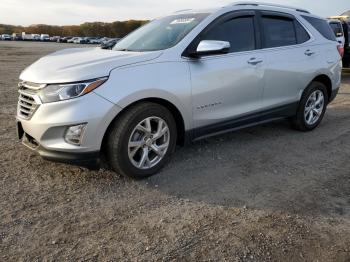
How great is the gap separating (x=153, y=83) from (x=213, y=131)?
1107mm

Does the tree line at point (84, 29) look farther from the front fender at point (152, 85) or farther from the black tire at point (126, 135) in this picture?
the black tire at point (126, 135)

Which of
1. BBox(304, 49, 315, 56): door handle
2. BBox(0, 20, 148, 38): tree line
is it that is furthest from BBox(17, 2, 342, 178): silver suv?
BBox(0, 20, 148, 38): tree line

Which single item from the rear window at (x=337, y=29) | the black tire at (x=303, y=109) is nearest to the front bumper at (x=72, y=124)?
the black tire at (x=303, y=109)

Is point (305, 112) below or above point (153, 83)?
below

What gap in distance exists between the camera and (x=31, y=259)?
9.24 feet

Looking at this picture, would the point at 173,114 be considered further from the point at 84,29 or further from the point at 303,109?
the point at 84,29

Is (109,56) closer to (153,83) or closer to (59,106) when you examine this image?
(153,83)

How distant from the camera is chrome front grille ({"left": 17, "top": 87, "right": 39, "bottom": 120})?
3.89m

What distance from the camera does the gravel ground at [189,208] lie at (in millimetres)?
2984

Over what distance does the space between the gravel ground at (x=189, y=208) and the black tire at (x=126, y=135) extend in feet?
0.46

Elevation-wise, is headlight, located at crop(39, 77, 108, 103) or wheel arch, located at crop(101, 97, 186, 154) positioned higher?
headlight, located at crop(39, 77, 108, 103)

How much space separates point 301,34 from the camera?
593cm

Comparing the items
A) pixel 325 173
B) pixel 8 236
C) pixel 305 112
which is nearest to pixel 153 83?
pixel 8 236

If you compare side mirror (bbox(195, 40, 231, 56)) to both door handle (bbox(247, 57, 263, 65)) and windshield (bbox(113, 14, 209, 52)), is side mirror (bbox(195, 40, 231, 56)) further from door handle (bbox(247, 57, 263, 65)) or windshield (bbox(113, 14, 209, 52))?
door handle (bbox(247, 57, 263, 65))
